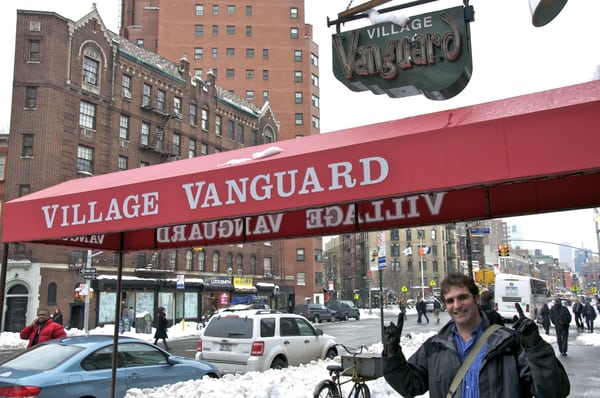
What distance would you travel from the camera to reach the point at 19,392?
23.5 feet

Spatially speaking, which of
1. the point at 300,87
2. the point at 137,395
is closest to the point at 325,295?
the point at 300,87

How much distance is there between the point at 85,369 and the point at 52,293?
2951cm

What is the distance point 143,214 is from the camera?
17.6ft

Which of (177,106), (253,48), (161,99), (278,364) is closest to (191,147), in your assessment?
(177,106)

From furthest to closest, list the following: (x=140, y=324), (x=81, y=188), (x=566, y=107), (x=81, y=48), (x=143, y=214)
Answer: (x=81, y=48) → (x=140, y=324) → (x=81, y=188) → (x=143, y=214) → (x=566, y=107)

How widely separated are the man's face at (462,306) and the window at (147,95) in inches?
1715

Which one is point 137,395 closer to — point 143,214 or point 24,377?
point 24,377

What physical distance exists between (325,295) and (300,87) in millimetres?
27038

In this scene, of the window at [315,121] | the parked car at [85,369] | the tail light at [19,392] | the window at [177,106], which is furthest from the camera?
the window at [315,121]

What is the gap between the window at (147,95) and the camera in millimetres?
44125

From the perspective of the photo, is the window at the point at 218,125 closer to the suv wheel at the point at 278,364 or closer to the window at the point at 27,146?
the window at the point at 27,146

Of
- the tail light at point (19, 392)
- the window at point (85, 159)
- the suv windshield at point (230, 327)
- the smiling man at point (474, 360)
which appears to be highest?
the window at point (85, 159)

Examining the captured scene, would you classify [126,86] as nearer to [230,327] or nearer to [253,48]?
[253,48]

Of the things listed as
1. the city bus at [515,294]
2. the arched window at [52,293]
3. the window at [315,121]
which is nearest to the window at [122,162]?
the arched window at [52,293]
